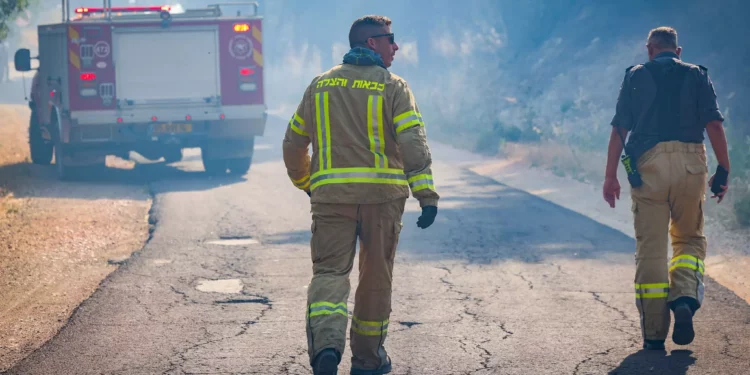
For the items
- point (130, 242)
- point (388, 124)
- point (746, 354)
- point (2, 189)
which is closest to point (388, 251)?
point (388, 124)

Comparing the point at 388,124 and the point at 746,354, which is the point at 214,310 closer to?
the point at 388,124

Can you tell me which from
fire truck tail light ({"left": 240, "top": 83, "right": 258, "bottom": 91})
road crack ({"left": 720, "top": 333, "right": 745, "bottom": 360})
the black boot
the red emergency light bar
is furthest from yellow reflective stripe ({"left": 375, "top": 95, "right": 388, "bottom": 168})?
fire truck tail light ({"left": 240, "top": 83, "right": 258, "bottom": 91})

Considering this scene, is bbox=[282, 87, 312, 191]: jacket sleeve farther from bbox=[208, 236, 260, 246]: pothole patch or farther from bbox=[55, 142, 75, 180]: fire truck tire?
bbox=[55, 142, 75, 180]: fire truck tire

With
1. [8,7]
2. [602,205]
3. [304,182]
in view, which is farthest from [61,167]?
[304,182]

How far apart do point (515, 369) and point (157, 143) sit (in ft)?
38.1

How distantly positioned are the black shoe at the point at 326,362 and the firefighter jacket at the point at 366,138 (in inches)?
29.6

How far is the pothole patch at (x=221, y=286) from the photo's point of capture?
741 centimetres

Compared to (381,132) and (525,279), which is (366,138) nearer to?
(381,132)

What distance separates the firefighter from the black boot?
6.18 feet

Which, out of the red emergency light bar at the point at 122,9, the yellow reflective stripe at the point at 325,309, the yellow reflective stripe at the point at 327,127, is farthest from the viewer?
the red emergency light bar at the point at 122,9

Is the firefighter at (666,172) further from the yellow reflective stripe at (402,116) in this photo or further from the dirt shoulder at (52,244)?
the dirt shoulder at (52,244)

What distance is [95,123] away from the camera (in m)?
15.2

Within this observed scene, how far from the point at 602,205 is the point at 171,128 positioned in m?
6.83

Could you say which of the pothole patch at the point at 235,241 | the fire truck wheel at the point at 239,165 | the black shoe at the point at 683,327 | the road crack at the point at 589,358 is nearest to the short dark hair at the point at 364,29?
the road crack at the point at 589,358
